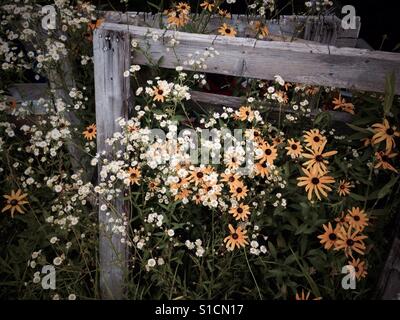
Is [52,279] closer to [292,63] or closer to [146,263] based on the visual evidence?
[146,263]

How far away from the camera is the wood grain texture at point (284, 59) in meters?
1.76

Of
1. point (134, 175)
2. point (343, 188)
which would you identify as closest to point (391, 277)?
point (343, 188)

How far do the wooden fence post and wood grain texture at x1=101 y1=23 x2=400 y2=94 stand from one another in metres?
0.08

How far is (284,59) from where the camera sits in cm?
186

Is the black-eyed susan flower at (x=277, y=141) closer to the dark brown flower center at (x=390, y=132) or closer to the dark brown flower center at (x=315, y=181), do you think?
the dark brown flower center at (x=315, y=181)

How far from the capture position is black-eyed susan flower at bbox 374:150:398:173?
1911 mm

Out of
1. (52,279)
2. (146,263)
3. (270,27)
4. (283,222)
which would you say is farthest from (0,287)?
(270,27)

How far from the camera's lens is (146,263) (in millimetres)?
2057

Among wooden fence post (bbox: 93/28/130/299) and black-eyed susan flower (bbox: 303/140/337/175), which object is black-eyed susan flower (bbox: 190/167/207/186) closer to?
wooden fence post (bbox: 93/28/130/299)

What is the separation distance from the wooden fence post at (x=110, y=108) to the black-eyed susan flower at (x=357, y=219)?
1282 mm

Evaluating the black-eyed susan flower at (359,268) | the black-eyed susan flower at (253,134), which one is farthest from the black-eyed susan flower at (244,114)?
the black-eyed susan flower at (359,268)

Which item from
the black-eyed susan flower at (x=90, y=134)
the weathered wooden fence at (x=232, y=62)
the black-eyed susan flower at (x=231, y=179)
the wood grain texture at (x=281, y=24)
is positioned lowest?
the black-eyed susan flower at (x=231, y=179)
